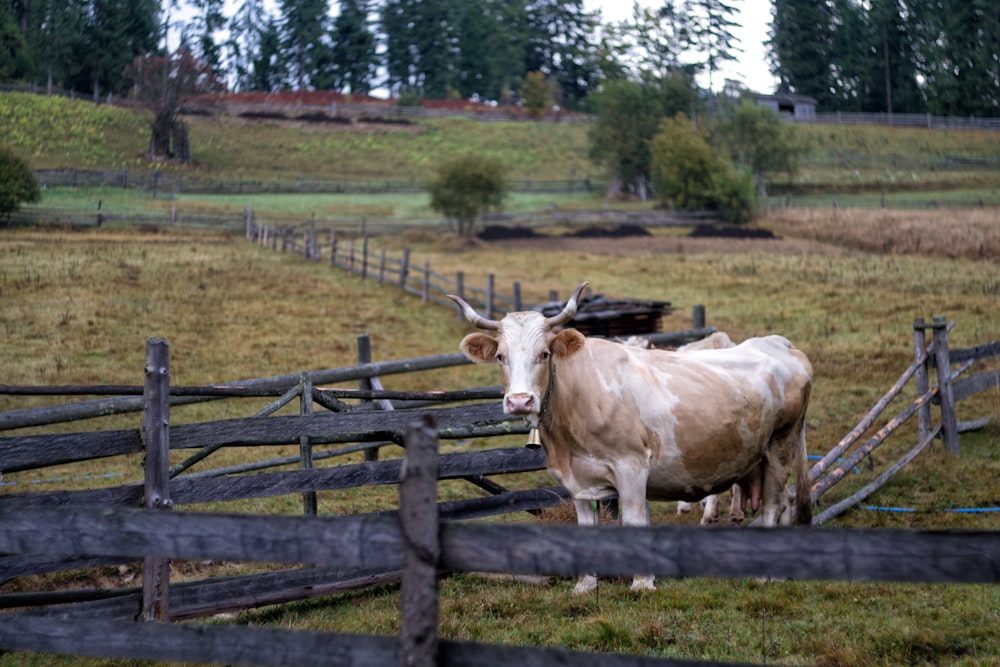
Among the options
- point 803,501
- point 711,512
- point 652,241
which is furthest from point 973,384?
point 652,241

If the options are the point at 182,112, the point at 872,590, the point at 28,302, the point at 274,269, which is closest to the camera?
the point at 872,590

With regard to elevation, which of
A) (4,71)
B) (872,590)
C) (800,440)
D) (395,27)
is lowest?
(872,590)

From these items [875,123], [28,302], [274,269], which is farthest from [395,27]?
[28,302]

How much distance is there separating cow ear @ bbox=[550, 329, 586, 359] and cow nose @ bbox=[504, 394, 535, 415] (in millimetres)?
754

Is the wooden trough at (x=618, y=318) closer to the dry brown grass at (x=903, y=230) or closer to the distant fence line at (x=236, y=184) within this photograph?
the distant fence line at (x=236, y=184)

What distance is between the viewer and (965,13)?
48094 mm

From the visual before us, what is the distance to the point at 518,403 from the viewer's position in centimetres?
608

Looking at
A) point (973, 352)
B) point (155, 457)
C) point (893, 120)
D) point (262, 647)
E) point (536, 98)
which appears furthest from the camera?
point (536, 98)

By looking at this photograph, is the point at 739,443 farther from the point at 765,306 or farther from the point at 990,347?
the point at 765,306

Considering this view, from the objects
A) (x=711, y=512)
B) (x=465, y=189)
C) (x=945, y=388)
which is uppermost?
(x=465, y=189)

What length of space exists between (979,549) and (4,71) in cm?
1777

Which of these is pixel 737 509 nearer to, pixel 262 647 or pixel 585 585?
pixel 585 585

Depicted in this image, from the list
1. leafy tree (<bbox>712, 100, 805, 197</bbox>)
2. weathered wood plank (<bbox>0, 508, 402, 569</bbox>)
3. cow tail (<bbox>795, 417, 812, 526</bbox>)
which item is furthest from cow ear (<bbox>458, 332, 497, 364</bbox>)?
leafy tree (<bbox>712, 100, 805, 197</bbox>)

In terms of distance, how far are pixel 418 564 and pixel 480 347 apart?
405cm
